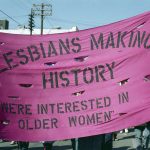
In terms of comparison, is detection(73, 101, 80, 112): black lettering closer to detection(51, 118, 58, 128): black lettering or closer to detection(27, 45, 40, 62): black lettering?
detection(51, 118, 58, 128): black lettering

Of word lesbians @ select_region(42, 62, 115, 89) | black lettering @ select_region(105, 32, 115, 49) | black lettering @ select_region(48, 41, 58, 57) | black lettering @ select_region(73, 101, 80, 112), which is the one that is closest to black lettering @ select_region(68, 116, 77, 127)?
black lettering @ select_region(73, 101, 80, 112)

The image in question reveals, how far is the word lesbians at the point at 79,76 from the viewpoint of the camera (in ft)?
20.0

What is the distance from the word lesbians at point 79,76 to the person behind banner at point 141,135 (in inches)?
178

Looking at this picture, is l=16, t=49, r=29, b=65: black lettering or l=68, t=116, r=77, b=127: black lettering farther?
l=16, t=49, r=29, b=65: black lettering

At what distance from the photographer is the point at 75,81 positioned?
6.14 meters

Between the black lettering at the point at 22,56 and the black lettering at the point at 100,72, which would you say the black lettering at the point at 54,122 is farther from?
the black lettering at the point at 22,56

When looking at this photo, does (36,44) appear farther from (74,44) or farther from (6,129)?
(6,129)

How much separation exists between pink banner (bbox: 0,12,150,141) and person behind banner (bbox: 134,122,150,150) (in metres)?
4.51

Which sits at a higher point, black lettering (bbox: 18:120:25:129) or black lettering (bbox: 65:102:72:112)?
black lettering (bbox: 65:102:72:112)

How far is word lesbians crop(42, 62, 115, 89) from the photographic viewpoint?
6.09 meters

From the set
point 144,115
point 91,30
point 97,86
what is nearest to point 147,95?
point 144,115

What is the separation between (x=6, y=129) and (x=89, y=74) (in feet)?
4.23

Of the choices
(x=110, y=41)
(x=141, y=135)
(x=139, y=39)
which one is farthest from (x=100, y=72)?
(x=141, y=135)

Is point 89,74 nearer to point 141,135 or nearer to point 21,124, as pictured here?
point 21,124
